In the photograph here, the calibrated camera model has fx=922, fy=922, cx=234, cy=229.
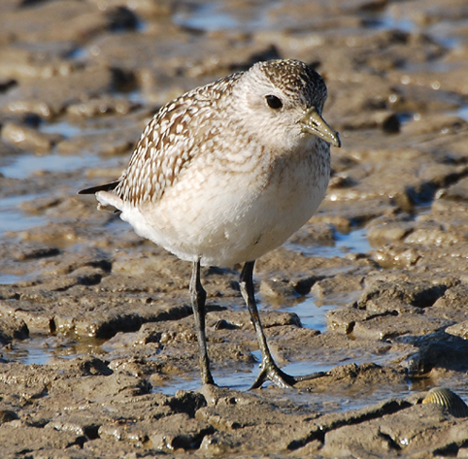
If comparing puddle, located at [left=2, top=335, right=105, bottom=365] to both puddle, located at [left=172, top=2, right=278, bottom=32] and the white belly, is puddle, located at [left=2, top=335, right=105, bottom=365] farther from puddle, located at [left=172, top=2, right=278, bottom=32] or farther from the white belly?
puddle, located at [left=172, top=2, right=278, bottom=32]

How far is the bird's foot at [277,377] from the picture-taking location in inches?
232

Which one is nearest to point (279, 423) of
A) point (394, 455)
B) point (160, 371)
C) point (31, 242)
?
point (394, 455)

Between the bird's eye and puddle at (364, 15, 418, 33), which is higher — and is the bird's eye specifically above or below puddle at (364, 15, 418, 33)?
above

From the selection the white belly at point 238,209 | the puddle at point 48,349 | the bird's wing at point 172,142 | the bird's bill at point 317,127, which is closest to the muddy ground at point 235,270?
the puddle at point 48,349

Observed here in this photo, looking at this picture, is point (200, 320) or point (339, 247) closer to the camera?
point (200, 320)

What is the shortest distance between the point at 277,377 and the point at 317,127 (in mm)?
1675

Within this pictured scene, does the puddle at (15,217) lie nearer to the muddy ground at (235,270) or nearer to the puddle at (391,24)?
the muddy ground at (235,270)

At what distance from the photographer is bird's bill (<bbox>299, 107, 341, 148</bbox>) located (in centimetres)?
522

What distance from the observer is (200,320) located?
6.20 meters

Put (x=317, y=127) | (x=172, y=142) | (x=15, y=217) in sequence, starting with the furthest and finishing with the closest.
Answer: (x=15, y=217) < (x=172, y=142) < (x=317, y=127)

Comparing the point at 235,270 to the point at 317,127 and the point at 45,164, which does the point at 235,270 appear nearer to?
the point at 317,127

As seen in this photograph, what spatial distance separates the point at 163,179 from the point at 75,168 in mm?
4529

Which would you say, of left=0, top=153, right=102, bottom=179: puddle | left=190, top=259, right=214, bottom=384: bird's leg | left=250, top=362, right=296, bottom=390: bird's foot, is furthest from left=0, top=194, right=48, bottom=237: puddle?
left=250, top=362, right=296, bottom=390: bird's foot

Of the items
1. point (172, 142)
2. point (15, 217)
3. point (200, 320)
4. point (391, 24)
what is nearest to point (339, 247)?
point (200, 320)
